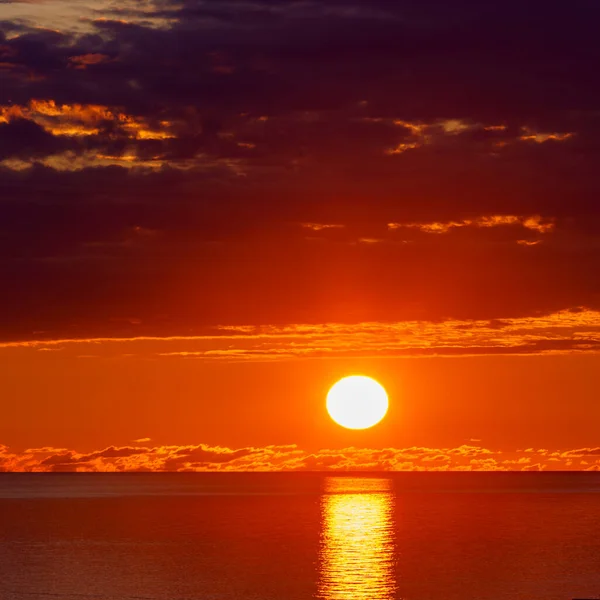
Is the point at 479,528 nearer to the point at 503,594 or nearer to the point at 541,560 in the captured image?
the point at 541,560

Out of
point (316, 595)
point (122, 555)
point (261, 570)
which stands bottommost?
point (316, 595)

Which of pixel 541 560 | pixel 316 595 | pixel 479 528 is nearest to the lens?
pixel 316 595

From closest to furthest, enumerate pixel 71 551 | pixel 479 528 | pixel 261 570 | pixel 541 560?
pixel 261 570
pixel 541 560
pixel 71 551
pixel 479 528

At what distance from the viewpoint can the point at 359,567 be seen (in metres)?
128

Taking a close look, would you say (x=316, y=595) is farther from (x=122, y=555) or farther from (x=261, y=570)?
(x=122, y=555)

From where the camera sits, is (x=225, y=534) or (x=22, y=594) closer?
(x=22, y=594)

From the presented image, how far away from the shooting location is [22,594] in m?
104

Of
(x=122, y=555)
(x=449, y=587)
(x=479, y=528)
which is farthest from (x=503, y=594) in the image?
(x=479, y=528)

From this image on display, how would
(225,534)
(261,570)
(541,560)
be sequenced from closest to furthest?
(261,570), (541,560), (225,534)

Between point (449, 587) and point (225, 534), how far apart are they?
7829 cm

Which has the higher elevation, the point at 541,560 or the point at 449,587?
the point at 541,560

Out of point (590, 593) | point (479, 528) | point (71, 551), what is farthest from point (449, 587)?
point (479, 528)

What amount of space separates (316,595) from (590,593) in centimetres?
2566

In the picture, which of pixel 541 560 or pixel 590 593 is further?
pixel 541 560
